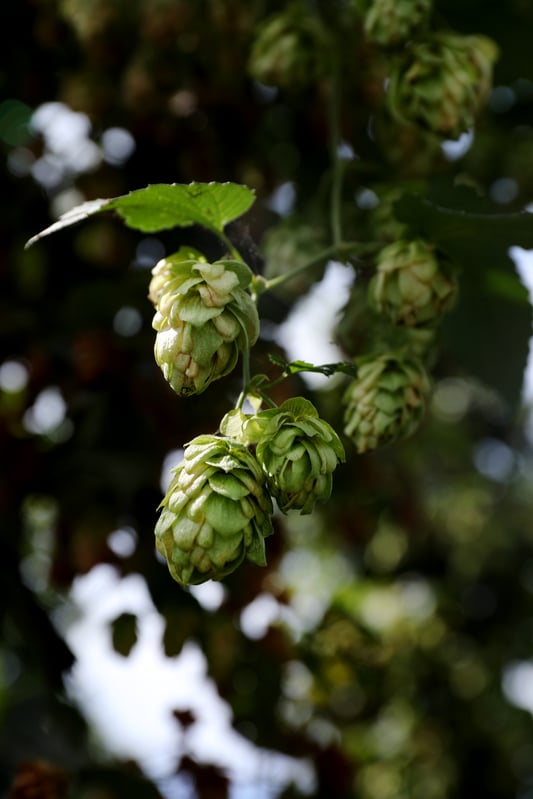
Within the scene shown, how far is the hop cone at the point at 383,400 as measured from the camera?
0.90 m

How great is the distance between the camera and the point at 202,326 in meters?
0.70

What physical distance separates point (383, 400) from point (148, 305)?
637 millimetres

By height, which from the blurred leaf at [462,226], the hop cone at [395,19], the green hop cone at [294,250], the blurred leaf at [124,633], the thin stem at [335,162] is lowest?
the blurred leaf at [124,633]

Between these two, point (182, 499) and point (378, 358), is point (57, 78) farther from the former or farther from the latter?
point (182, 499)

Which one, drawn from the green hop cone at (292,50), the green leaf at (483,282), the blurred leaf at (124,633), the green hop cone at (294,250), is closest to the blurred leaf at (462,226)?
the green leaf at (483,282)

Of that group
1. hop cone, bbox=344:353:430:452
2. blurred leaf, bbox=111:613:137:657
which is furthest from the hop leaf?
blurred leaf, bbox=111:613:137:657

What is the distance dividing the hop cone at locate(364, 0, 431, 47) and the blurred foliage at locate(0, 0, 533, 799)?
0.05 metres

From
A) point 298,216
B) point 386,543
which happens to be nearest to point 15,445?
point 298,216

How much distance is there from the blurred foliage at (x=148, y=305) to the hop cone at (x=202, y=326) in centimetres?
19

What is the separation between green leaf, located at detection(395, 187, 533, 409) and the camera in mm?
892

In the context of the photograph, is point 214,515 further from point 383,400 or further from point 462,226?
point 462,226

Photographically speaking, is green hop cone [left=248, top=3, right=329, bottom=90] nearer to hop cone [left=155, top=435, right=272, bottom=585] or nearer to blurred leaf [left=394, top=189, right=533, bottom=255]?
blurred leaf [left=394, top=189, right=533, bottom=255]

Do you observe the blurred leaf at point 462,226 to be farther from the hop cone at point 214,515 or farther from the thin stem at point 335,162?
the hop cone at point 214,515

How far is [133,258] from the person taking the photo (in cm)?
161
